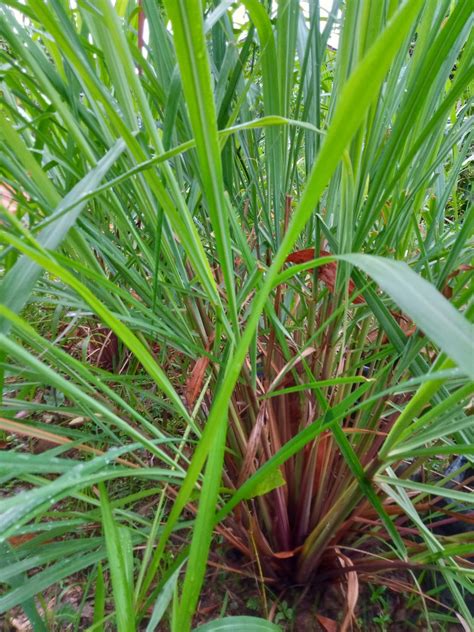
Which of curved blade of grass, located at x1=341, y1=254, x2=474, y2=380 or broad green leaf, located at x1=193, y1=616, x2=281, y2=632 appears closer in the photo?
curved blade of grass, located at x1=341, y1=254, x2=474, y2=380

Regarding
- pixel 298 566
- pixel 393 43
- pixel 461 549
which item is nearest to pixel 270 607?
pixel 298 566

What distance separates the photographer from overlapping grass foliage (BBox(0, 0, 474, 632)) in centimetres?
24

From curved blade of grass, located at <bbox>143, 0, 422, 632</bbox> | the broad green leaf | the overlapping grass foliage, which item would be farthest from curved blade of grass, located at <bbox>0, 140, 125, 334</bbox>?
the broad green leaf

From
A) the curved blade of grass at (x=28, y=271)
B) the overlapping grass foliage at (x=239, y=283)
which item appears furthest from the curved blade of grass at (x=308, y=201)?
the curved blade of grass at (x=28, y=271)

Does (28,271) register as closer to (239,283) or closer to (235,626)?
(235,626)

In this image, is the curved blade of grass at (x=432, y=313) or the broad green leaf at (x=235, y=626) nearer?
the curved blade of grass at (x=432, y=313)

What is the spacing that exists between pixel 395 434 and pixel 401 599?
0.33m

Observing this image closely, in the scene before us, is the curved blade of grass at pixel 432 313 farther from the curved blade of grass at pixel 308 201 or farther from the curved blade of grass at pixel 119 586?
the curved blade of grass at pixel 119 586

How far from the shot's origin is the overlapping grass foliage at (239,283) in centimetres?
24

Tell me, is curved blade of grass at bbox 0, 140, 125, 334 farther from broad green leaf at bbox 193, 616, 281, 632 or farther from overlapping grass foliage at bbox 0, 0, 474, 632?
broad green leaf at bbox 193, 616, 281, 632

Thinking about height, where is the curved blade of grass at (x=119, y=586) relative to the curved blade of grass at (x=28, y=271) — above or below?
below

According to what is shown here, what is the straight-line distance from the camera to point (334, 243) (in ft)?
1.38

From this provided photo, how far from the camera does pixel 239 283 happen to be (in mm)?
661

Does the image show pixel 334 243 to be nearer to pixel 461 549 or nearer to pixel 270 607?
pixel 461 549
